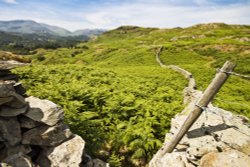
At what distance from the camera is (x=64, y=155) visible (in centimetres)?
850

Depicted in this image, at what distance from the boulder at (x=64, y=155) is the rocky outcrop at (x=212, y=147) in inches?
115

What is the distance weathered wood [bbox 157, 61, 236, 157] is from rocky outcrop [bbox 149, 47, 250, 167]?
26cm

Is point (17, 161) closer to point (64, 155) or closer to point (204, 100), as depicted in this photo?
point (64, 155)

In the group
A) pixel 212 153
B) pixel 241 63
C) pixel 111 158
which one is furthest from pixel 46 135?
pixel 241 63

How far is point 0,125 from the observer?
8500 millimetres

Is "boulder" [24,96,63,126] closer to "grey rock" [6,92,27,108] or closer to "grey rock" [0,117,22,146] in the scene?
"grey rock" [6,92,27,108]

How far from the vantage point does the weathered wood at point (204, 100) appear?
26.2 feet

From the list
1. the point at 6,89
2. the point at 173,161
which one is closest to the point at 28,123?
the point at 6,89

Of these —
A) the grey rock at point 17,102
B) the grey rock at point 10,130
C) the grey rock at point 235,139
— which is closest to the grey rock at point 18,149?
the grey rock at point 10,130

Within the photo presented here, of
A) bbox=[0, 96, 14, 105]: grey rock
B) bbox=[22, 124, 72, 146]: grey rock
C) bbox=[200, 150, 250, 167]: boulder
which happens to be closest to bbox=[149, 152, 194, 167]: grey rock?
bbox=[200, 150, 250, 167]: boulder

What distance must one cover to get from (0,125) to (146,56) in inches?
2595

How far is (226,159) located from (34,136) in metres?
6.48

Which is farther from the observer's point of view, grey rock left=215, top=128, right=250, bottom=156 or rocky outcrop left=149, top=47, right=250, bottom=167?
grey rock left=215, top=128, right=250, bottom=156

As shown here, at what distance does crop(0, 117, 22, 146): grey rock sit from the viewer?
8461mm
